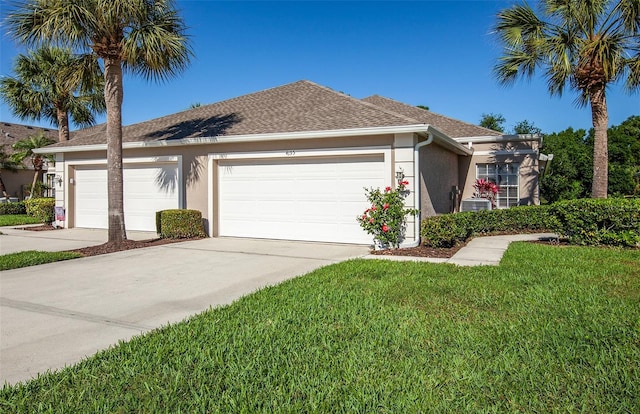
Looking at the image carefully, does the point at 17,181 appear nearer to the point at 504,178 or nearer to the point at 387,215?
the point at 387,215

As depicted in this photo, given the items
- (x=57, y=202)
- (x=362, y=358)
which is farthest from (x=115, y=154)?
(x=362, y=358)

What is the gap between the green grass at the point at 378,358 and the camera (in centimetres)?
277

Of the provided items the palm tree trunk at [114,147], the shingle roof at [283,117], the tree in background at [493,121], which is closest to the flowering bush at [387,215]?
the shingle roof at [283,117]

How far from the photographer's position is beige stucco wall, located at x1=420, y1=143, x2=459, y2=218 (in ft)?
34.0

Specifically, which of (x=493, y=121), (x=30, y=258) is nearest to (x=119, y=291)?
(x=30, y=258)

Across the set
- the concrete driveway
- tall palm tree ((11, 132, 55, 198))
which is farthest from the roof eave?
tall palm tree ((11, 132, 55, 198))

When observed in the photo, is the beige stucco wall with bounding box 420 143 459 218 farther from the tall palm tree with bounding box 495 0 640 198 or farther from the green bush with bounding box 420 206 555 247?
the tall palm tree with bounding box 495 0 640 198

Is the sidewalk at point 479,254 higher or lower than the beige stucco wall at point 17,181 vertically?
lower

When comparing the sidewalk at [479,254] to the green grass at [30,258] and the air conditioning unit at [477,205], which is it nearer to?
the air conditioning unit at [477,205]

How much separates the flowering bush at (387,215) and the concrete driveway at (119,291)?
588mm

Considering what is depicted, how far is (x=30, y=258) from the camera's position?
8.17m

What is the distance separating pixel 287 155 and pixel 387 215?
10.6 ft

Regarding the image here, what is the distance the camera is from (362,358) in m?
3.41

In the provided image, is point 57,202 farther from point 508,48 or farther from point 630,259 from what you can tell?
point 630,259
